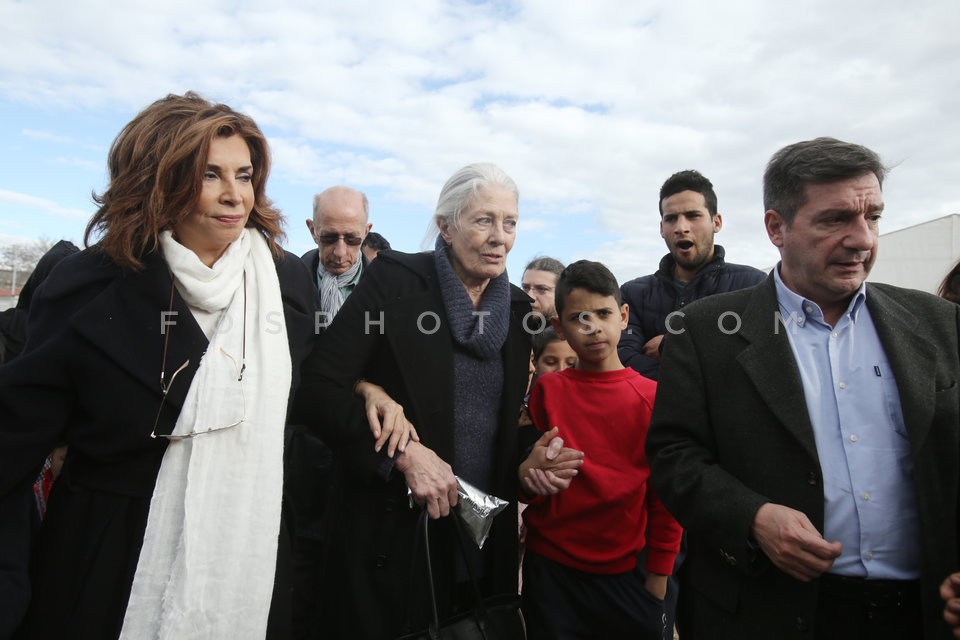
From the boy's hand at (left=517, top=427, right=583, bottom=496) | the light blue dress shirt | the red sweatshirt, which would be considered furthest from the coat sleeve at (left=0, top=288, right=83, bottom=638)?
the light blue dress shirt

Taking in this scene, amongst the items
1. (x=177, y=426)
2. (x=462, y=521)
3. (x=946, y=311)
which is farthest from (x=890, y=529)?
(x=177, y=426)

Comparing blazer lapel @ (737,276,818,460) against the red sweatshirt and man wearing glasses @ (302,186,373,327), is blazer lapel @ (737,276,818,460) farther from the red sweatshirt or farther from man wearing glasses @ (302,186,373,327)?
man wearing glasses @ (302,186,373,327)

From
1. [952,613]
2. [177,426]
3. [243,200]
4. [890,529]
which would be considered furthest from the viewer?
[243,200]

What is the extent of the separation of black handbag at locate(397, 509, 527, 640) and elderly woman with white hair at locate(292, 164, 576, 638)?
11 centimetres

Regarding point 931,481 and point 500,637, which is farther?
point 500,637

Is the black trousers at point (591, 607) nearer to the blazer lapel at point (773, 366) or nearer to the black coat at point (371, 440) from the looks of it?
the black coat at point (371, 440)

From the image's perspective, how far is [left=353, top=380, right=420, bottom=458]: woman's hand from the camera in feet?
6.88

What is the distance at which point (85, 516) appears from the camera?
5.77 ft

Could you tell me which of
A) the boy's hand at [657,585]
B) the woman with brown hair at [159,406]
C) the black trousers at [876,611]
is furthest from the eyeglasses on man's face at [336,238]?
the black trousers at [876,611]

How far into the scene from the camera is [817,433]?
5.88 feet

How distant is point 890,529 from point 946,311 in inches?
28.7

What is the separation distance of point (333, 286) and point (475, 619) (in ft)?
8.40

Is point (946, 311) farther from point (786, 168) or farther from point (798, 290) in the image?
point (786, 168)

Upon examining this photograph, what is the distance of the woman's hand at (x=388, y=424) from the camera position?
2.10 m
